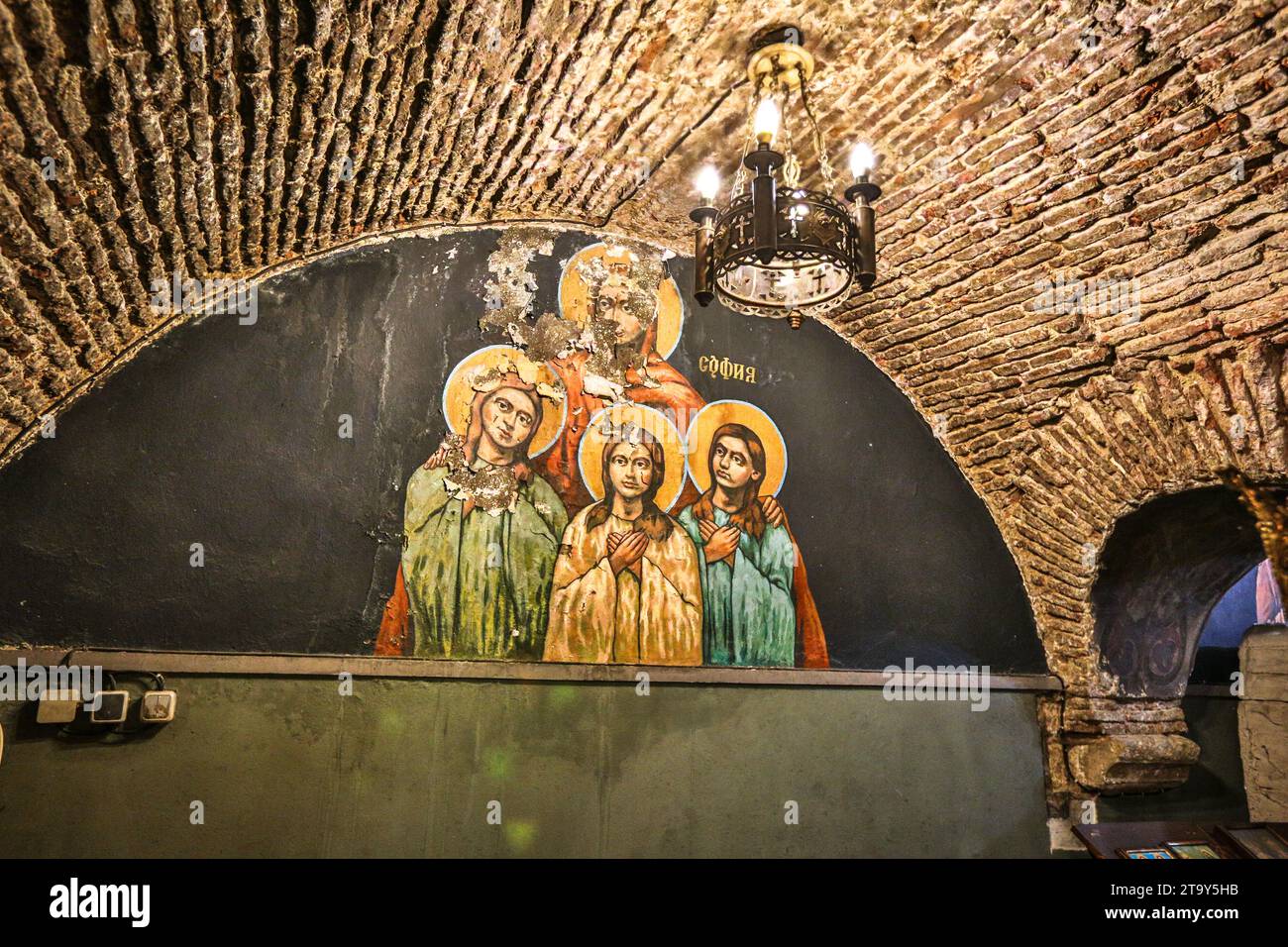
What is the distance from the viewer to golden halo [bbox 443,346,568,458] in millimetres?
4094

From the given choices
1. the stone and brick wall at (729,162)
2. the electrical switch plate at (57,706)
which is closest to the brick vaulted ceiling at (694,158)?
the stone and brick wall at (729,162)

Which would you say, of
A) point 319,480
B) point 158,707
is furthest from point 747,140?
point 158,707

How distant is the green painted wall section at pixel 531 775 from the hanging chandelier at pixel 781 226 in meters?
2.00

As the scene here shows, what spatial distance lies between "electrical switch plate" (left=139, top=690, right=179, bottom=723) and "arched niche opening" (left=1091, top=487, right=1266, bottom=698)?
15.4 ft

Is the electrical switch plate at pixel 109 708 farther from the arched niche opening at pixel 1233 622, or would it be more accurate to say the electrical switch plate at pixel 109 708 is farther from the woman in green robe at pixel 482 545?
the arched niche opening at pixel 1233 622

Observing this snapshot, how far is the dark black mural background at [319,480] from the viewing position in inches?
131

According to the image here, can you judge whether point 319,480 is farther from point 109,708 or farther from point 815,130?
point 815,130

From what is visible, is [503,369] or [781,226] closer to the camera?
[781,226]

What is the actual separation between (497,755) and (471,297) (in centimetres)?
221

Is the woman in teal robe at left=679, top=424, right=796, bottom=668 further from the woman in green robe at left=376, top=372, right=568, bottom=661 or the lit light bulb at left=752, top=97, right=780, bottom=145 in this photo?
the lit light bulb at left=752, top=97, right=780, bottom=145

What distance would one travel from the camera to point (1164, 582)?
4.93m

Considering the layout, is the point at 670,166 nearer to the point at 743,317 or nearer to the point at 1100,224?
the point at 743,317

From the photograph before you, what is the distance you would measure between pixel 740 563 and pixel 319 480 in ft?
7.06

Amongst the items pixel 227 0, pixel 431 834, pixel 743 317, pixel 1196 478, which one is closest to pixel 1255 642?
pixel 1196 478
